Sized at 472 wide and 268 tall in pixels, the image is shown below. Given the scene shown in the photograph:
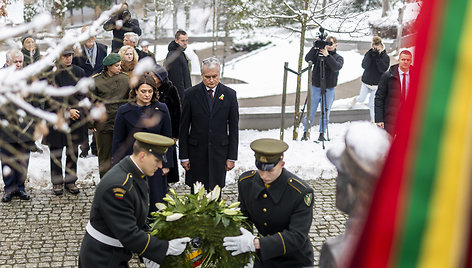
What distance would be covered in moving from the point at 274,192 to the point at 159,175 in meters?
2.36

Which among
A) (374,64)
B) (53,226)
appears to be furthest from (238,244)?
(374,64)

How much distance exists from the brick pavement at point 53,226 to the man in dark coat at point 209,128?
1.10 metres

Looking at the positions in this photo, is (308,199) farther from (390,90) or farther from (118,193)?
(390,90)

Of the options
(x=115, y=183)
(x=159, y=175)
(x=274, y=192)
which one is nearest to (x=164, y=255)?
(x=115, y=183)

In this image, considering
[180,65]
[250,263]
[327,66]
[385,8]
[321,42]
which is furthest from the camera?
[385,8]

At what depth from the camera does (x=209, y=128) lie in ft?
22.4

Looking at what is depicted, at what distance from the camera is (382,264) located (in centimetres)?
85

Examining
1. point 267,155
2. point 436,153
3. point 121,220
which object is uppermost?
point 436,153

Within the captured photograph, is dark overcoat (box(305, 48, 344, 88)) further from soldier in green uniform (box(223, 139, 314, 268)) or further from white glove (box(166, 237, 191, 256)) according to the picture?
white glove (box(166, 237, 191, 256))

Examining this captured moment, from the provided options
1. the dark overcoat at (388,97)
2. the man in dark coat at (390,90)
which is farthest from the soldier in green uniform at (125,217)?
the dark overcoat at (388,97)

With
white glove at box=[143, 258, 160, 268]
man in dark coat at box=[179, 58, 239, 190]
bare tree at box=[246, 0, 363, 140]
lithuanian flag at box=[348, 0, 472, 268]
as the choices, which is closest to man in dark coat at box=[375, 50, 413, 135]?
bare tree at box=[246, 0, 363, 140]

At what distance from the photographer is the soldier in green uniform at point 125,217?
4.18m

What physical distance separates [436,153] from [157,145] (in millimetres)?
3794

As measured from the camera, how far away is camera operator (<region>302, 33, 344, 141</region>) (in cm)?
1020
